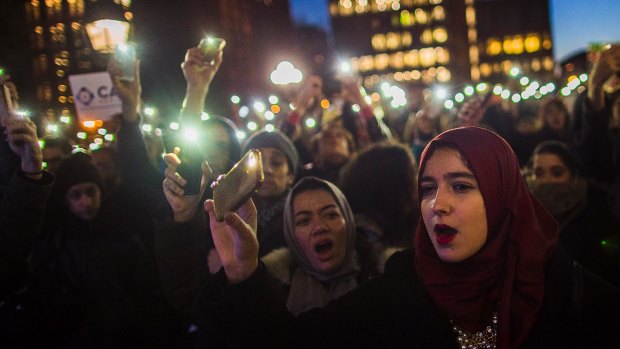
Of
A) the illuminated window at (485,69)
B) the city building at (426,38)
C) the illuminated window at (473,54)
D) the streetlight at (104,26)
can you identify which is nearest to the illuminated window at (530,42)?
the city building at (426,38)

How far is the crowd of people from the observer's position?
2.10 m

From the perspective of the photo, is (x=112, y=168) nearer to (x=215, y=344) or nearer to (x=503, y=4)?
(x=215, y=344)

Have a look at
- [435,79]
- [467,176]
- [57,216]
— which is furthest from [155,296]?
[435,79]

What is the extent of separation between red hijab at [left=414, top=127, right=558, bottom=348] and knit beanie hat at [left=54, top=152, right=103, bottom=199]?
9.10 ft

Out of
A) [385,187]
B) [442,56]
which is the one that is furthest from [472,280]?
[442,56]

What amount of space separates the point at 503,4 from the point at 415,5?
2271 centimetres

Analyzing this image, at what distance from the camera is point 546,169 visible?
177 inches

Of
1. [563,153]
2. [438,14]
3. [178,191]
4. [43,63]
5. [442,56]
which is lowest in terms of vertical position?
[563,153]

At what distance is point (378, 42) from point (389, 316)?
12218cm

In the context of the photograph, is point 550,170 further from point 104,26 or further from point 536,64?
point 536,64

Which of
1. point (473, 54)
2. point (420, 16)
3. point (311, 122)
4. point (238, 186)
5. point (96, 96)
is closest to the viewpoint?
point (238, 186)

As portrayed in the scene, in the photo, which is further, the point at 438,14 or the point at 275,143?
the point at 438,14

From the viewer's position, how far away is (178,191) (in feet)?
8.50

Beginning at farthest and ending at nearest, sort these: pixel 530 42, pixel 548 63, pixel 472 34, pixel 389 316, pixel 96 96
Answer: pixel 472 34
pixel 530 42
pixel 548 63
pixel 96 96
pixel 389 316
